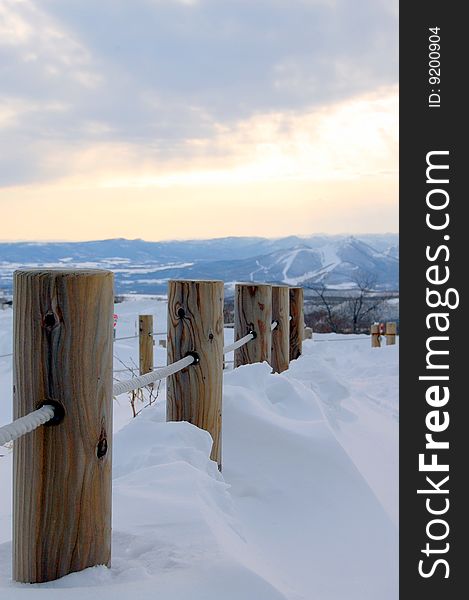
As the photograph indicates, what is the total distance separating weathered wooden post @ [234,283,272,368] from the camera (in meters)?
3.98

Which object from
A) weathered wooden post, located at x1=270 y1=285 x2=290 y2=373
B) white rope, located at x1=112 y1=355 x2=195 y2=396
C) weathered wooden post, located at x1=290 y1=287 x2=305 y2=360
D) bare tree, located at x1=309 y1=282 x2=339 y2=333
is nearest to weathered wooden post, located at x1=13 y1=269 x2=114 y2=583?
white rope, located at x1=112 y1=355 x2=195 y2=396

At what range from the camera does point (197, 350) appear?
2605 mm

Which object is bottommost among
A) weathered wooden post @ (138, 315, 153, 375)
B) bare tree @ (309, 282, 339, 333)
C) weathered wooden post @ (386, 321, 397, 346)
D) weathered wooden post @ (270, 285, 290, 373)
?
bare tree @ (309, 282, 339, 333)

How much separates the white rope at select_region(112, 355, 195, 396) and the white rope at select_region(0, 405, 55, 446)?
243 millimetres

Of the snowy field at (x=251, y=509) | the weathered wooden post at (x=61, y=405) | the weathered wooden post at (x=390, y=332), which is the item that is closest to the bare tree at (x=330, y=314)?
the weathered wooden post at (x=390, y=332)

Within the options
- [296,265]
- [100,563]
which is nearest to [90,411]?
[100,563]

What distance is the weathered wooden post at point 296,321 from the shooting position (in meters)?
6.39

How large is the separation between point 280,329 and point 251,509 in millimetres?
2693

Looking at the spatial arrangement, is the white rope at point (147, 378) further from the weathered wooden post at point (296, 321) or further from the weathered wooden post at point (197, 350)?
the weathered wooden post at point (296, 321)

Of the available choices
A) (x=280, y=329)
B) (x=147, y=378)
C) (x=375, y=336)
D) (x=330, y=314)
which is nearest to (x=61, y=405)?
(x=147, y=378)

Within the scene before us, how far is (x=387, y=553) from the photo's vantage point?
2334 mm

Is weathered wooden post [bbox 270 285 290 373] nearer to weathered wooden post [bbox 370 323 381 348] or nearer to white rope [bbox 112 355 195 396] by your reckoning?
white rope [bbox 112 355 195 396]

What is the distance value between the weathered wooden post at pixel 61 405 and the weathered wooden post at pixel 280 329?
3.52 m

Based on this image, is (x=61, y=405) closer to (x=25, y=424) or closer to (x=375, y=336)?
(x=25, y=424)
